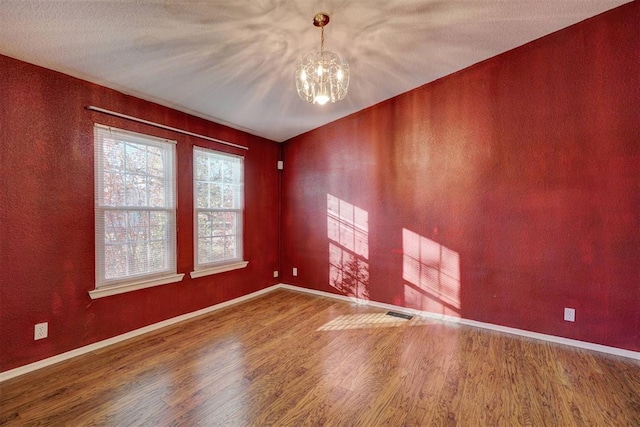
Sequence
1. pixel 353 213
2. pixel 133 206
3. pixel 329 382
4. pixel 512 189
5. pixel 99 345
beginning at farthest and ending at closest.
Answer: pixel 353 213
pixel 512 189
pixel 133 206
pixel 99 345
pixel 329 382

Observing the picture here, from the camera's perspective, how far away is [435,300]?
3.42 metres

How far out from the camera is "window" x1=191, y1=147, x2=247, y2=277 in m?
3.49

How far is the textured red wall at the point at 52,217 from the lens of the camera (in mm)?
A: 2145

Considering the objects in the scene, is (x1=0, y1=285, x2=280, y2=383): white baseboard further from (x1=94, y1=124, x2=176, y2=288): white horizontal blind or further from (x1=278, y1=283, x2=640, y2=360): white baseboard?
(x1=278, y1=283, x2=640, y2=360): white baseboard

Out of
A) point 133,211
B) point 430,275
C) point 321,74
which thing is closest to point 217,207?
point 133,211

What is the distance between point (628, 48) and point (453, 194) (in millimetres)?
1884

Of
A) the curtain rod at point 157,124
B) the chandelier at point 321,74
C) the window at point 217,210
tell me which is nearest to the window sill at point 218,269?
the window at point 217,210

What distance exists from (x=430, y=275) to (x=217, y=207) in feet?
9.34

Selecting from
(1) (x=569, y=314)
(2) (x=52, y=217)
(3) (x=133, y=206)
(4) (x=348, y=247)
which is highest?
(3) (x=133, y=206)

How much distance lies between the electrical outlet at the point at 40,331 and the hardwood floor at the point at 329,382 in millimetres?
267

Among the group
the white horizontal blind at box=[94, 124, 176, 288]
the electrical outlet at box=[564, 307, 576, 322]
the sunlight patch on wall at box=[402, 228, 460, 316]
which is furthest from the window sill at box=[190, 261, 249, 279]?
the electrical outlet at box=[564, 307, 576, 322]

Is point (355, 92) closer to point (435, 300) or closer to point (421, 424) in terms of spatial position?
point (435, 300)

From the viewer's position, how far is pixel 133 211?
2.85 metres

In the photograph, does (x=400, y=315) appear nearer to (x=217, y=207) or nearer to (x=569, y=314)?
(x=569, y=314)
